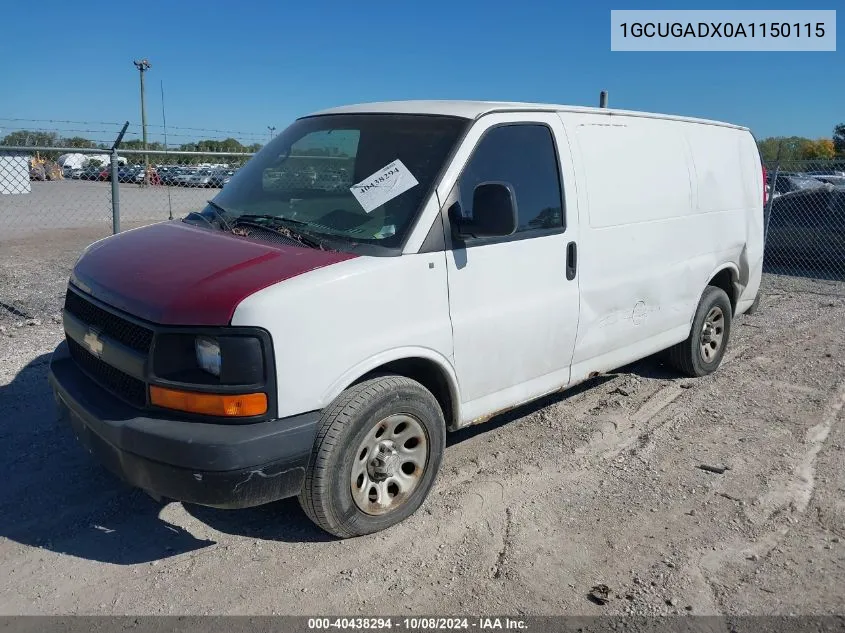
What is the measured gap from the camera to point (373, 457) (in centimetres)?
346

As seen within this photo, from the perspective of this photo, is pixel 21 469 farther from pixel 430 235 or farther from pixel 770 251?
pixel 770 251

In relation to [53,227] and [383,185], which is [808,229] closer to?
[383,185]

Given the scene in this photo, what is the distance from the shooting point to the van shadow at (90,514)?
11.3 feet

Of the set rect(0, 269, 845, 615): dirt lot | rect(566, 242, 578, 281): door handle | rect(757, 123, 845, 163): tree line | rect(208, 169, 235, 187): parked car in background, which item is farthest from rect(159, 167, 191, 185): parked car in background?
rect(757, 123, 845, 163): tree line

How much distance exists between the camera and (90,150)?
6.91m

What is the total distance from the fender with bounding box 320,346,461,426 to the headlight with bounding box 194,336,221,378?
1.57 feet

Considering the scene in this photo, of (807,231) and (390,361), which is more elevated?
(807,231)

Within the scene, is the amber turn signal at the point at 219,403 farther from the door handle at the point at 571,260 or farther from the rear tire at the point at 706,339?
the rear tire at the point at 706,339

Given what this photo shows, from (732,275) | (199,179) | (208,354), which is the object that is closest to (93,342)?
(208,354)

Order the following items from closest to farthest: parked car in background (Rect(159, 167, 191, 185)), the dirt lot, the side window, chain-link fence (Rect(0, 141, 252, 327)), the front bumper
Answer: the front bumper → the dirt lot → the side window → chain-link fence (Rect(0, 141, 252, 327)) → parked car in background (Rect(159, 167, 191, 185))

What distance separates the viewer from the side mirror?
3543 millimetres

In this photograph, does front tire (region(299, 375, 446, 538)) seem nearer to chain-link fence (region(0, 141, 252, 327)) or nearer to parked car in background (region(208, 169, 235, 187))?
chain-link fence (region(0, 141, 252, 327))

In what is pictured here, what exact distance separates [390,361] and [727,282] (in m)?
4.02

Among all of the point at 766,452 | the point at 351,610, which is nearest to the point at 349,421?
the point at 351,610
